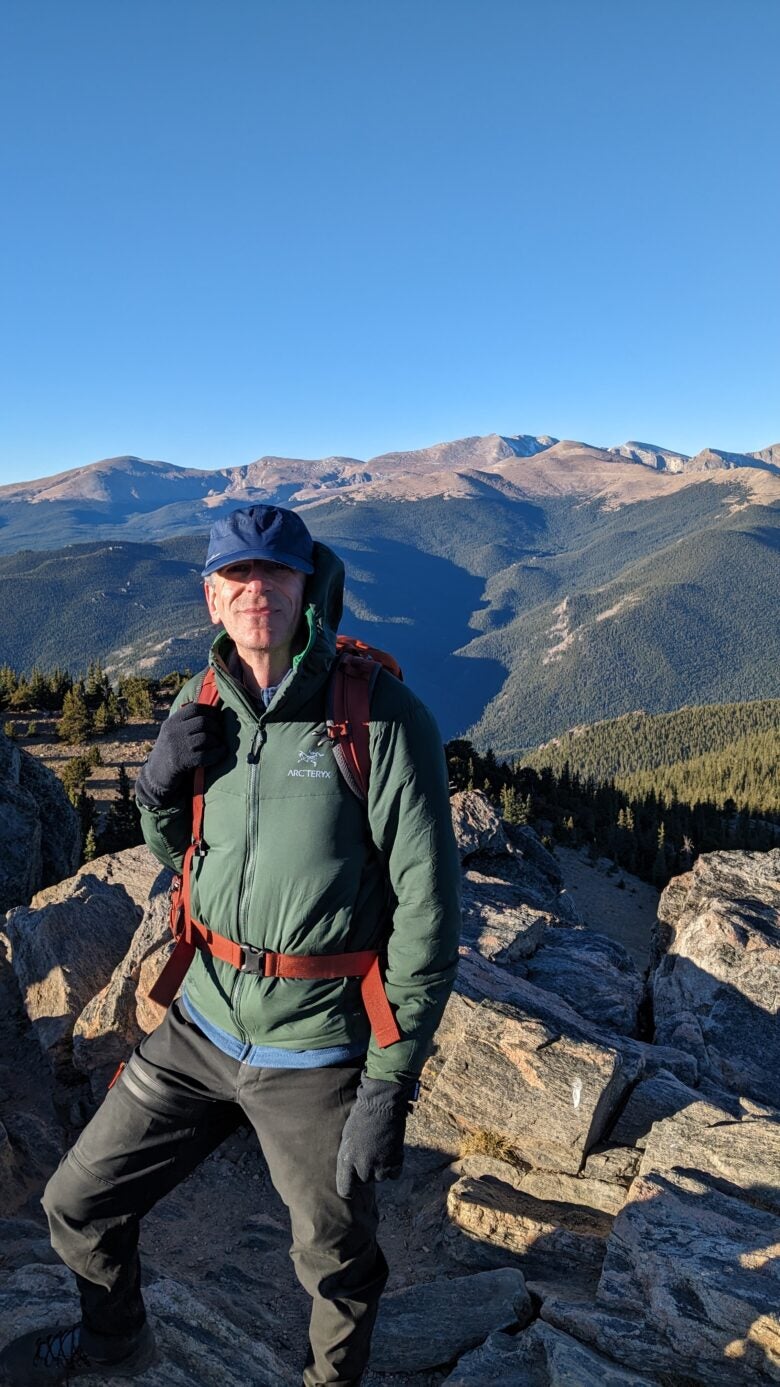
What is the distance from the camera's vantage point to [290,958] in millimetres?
4367

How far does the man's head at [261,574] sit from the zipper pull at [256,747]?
42 cm

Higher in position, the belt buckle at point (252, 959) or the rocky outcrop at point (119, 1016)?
the belt buckle at point (252, 959)

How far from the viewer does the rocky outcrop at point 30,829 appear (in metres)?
17.8

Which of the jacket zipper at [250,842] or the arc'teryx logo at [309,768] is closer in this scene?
the arc'teryx logo at [309,768]

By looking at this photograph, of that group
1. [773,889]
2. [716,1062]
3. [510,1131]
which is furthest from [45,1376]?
[773,889]

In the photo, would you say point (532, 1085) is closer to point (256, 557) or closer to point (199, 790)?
point (199, 790)

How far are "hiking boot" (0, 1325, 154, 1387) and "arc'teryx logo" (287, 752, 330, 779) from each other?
3.82m

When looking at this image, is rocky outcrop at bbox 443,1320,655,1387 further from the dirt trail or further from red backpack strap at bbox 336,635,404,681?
the dirt trail

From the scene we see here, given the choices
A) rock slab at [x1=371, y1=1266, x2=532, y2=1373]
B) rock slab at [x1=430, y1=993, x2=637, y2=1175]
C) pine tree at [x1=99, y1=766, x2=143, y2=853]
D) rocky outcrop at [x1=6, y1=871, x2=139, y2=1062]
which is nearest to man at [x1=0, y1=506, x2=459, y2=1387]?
rock slab at [x1=371, y1=1266, x2=532, y2=1373]

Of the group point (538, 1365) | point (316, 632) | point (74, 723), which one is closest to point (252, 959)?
point (316, 632)

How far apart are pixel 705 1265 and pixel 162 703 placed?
1523 inches

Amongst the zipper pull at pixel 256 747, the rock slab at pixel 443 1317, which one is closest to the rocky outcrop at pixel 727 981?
the rock slab at pixel 443 1317

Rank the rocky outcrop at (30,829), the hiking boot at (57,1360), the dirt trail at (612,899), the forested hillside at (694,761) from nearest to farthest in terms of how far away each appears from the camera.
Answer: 1. the hiking boot at (57,1360)
2. the rocky outcrop at (30,829)
3. the dirt trail at (612,899)
4. the forested hillside at (694,761)

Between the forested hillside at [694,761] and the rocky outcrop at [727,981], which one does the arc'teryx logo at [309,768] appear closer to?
the rocky outcrop at [727,981]
